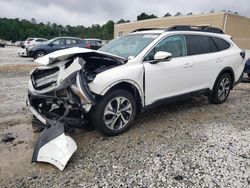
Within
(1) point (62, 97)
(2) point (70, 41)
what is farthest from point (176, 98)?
(2) point (70, 41)

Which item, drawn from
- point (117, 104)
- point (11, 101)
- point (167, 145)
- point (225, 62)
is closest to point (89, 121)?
point (117, 104)

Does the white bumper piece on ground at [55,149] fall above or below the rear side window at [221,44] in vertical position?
below

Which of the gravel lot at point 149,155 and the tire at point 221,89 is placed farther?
the tire at point 221,89

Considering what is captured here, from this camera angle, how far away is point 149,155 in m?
3.55

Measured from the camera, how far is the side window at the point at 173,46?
14.9ft

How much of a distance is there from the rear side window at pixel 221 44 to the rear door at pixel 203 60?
14 centimetres

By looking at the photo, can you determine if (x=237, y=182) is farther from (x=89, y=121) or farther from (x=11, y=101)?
(x=11, y=101)

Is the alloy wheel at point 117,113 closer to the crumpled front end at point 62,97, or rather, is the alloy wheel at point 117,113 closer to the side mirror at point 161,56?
the crumpled front end at point 62,97

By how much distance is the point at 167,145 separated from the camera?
388cm

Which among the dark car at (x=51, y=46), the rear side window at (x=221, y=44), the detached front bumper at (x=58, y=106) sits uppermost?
the rear side window at (x=221, y=44)

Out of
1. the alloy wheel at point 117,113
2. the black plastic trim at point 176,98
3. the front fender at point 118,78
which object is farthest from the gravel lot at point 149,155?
the front fender at point 118,78

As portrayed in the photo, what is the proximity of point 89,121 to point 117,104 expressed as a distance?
50 cm

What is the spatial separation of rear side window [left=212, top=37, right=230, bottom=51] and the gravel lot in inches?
63.8

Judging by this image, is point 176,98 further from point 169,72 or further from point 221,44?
point 221,44
